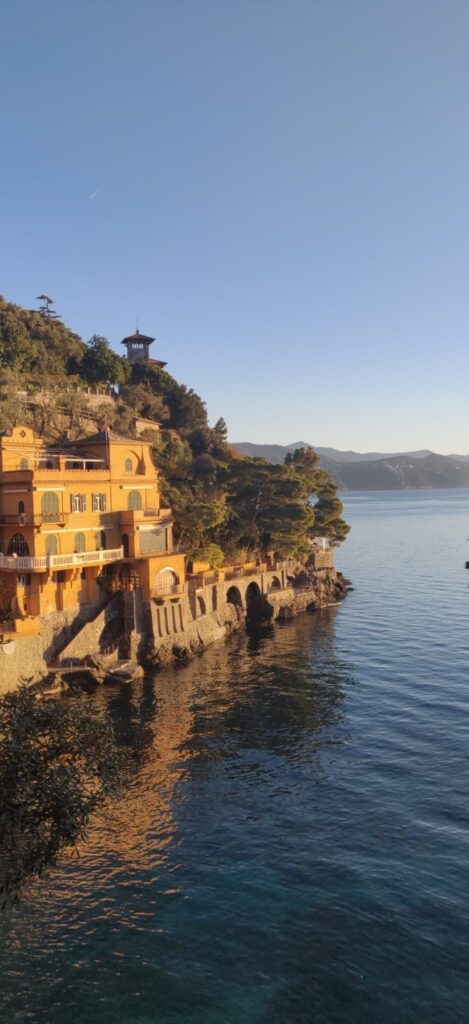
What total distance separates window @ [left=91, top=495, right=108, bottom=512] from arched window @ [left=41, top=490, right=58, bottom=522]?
4.08 metres

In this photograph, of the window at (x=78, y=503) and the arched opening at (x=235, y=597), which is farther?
the arched opening at (x=235, y=597)

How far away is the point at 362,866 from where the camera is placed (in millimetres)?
26891

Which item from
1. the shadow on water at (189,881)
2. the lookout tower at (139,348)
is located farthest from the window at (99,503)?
the lookout tower at (139,348)

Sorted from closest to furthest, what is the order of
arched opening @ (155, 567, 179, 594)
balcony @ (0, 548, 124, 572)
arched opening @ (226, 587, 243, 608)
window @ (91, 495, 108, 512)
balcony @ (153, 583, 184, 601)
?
balcony @ (0, 548, 124, 572), window @ (91, 495, 108, 512), balcony @ (153, 583, 184, 601), arched opening @ (155, 567, 179, 594), arched opening @ (226, 587, 243, 608)

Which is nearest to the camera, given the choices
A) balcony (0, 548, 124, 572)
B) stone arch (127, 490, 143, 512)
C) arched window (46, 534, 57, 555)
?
balcony (0, 548, 124, 572)

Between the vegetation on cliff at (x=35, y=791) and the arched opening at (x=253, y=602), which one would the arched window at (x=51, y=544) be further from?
the vegetation on cliff at (x=35, y=791)

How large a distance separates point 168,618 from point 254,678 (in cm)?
963

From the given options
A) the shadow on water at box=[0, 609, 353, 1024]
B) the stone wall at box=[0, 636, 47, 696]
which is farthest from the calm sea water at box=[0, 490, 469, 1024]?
the stone wall at box=[0, 636, 47, 696]

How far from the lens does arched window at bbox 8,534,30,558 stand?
49844 millimetres

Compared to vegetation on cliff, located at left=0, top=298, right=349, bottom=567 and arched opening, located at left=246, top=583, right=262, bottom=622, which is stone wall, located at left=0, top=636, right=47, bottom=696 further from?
arched opening, located at left=246, top=583, right=262, bottom=622

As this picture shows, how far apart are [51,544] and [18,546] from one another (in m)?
2.37

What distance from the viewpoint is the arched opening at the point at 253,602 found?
72938 millimetres

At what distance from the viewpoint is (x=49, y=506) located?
50812 millimetres

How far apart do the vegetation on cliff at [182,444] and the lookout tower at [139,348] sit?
11610mm
